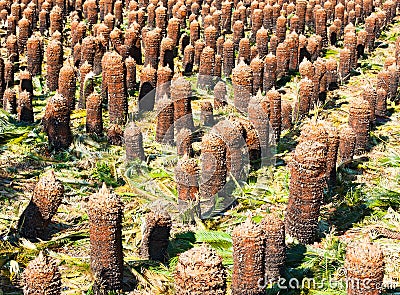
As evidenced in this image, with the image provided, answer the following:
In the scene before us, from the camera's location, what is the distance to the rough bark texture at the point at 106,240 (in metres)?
5.00

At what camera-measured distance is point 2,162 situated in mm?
7828

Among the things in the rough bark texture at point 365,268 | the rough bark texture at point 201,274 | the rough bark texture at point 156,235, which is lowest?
the rough bark texture at point 156,235

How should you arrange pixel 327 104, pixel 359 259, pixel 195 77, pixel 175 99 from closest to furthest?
pixel 359 259 < pixel 175 99 < pixel 327 104 < pixel 195 77

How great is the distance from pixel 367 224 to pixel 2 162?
465cm

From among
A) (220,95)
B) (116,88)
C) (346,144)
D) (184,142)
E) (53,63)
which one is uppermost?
(53,63)

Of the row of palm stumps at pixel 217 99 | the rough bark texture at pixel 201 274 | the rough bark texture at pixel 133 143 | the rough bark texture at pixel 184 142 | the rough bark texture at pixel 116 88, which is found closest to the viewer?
the rough bark texture at pixel 201 274

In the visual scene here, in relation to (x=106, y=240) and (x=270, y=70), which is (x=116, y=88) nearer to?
(x=270, y=70)

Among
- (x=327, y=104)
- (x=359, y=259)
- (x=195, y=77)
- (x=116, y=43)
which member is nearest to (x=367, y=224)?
(x=359, y=259)

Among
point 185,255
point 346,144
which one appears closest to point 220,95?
point 346,144

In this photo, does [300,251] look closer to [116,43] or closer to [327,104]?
[327,104]

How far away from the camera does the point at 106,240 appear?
5.13 meters

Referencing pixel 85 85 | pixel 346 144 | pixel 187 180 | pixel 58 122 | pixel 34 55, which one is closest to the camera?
pixel 187 180

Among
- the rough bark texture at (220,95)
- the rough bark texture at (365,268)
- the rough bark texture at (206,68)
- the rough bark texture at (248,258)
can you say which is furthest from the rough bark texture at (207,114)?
the rough bark texture at (365,268)

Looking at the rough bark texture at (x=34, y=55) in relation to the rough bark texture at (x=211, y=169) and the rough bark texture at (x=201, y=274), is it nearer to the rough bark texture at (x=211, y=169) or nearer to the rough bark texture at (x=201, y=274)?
the rough bark texture at (x=211, y=169)
